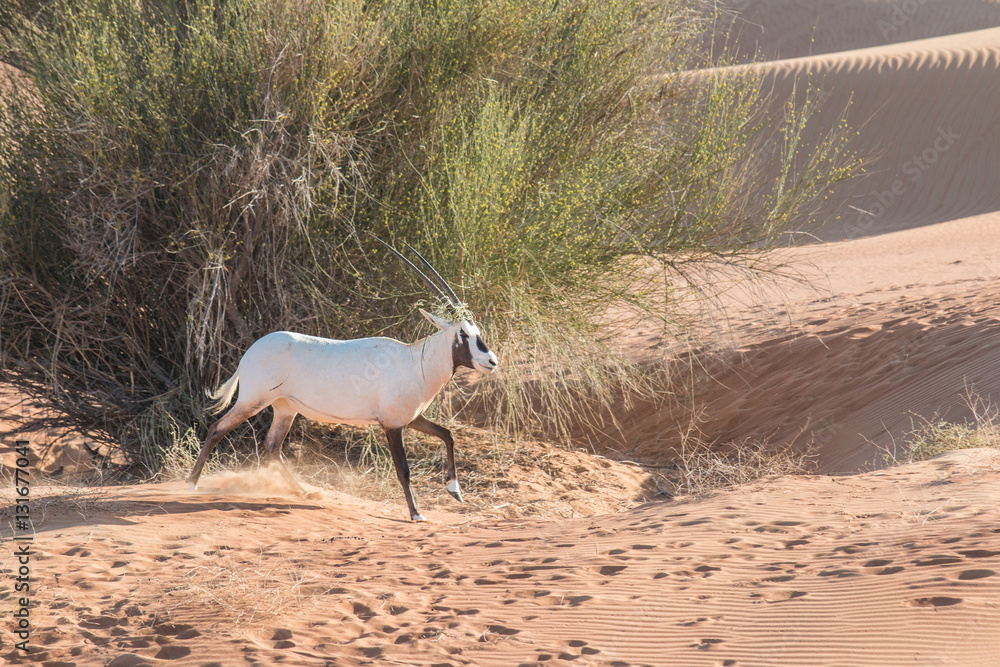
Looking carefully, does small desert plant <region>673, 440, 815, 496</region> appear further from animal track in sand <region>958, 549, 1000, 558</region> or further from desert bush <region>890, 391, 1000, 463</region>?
animal track in sand <region>958, 549, 1000, 558</region>

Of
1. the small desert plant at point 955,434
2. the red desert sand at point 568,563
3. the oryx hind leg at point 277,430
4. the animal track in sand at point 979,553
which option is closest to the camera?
the red desert sand at point 568,563

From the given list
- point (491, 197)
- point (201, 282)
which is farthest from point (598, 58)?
point (201, 282)

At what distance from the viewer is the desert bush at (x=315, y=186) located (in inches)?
267

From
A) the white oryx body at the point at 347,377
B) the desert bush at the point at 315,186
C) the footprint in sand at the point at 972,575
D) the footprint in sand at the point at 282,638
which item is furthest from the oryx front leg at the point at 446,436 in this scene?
the footprint in sand at the point at 972,575

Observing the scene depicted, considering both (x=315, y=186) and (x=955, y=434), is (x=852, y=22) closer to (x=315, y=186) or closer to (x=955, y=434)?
(x=955, y=434)

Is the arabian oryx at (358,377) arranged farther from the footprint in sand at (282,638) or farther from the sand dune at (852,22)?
the sand dune at (852,22)

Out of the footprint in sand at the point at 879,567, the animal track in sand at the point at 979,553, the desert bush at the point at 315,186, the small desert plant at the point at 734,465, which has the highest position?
the desert bush at the point at 315,186

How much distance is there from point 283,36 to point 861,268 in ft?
40.7

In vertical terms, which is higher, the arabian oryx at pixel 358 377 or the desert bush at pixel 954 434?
the arabian oryx at pixel 358 377

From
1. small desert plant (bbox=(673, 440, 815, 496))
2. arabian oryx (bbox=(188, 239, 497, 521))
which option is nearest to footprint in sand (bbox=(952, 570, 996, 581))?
small desert plant (bbox=(673, 440, 815, 496))

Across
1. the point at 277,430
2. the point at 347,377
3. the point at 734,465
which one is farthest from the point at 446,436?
the point at 734,465

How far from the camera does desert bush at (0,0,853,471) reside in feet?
22.2

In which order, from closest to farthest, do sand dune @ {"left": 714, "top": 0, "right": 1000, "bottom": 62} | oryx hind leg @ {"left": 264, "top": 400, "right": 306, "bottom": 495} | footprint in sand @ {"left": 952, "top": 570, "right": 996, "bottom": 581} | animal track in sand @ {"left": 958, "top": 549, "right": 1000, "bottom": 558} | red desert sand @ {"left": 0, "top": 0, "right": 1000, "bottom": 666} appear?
red desert sand @ {"left": 0, "top": 0, "right": 1000, "bottom": 666} < footprint in sand @ {"left": 952, "top": 570, "right": 996, "bottom": 581} < animal track in sand @ {"left": 958, "top": 549, "right": 1000, "bottom": 558} < oryx hind leg @ {"left": 264, "top": 400, "right": 306, "bottom": 495} < sand dune @ {"left": 714, "top": 0, "right": 1000, "bottom": 62}

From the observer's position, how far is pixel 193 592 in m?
4.13
